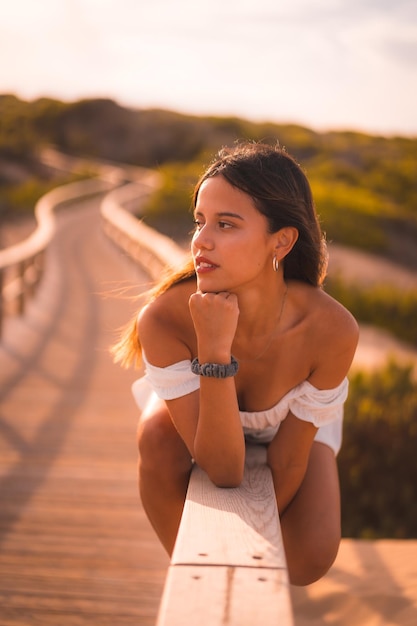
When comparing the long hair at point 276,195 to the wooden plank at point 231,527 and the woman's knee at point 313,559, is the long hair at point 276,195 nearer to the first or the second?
the wooden plank at point 231,527

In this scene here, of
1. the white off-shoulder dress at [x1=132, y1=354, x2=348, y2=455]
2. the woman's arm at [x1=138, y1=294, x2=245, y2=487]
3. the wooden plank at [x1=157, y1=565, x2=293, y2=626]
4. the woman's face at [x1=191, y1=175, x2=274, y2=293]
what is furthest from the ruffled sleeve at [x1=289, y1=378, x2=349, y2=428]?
the wooden plank at [x1=157, y1=565, x2=293, y2=626]

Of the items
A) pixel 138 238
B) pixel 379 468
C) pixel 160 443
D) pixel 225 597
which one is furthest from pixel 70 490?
pixel 138 238

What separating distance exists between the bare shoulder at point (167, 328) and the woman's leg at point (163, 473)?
0.24 metres

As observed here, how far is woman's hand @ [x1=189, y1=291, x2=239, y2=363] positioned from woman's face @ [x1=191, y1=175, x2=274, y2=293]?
0.30 feet

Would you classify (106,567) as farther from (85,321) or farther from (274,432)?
(85,321)

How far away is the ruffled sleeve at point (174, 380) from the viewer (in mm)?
2447

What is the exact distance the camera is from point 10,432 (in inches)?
209

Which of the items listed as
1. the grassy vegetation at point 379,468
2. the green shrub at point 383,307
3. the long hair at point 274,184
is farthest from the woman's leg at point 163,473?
the green shrub at point 383,307

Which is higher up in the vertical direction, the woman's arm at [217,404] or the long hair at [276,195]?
the long hair at [276,195]

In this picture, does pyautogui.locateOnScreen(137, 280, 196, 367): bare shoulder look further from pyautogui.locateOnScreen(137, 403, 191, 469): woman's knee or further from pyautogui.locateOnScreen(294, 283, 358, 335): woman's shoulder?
pyautogui.locateOnScreen(294, 283, 358, 335): woman's shoulder

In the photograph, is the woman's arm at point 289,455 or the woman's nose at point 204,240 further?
the woman's arm at point 289,455

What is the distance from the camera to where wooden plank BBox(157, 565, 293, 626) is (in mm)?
1298

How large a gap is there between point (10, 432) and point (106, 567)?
1964mm

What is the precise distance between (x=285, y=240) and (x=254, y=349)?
0.37 meters
